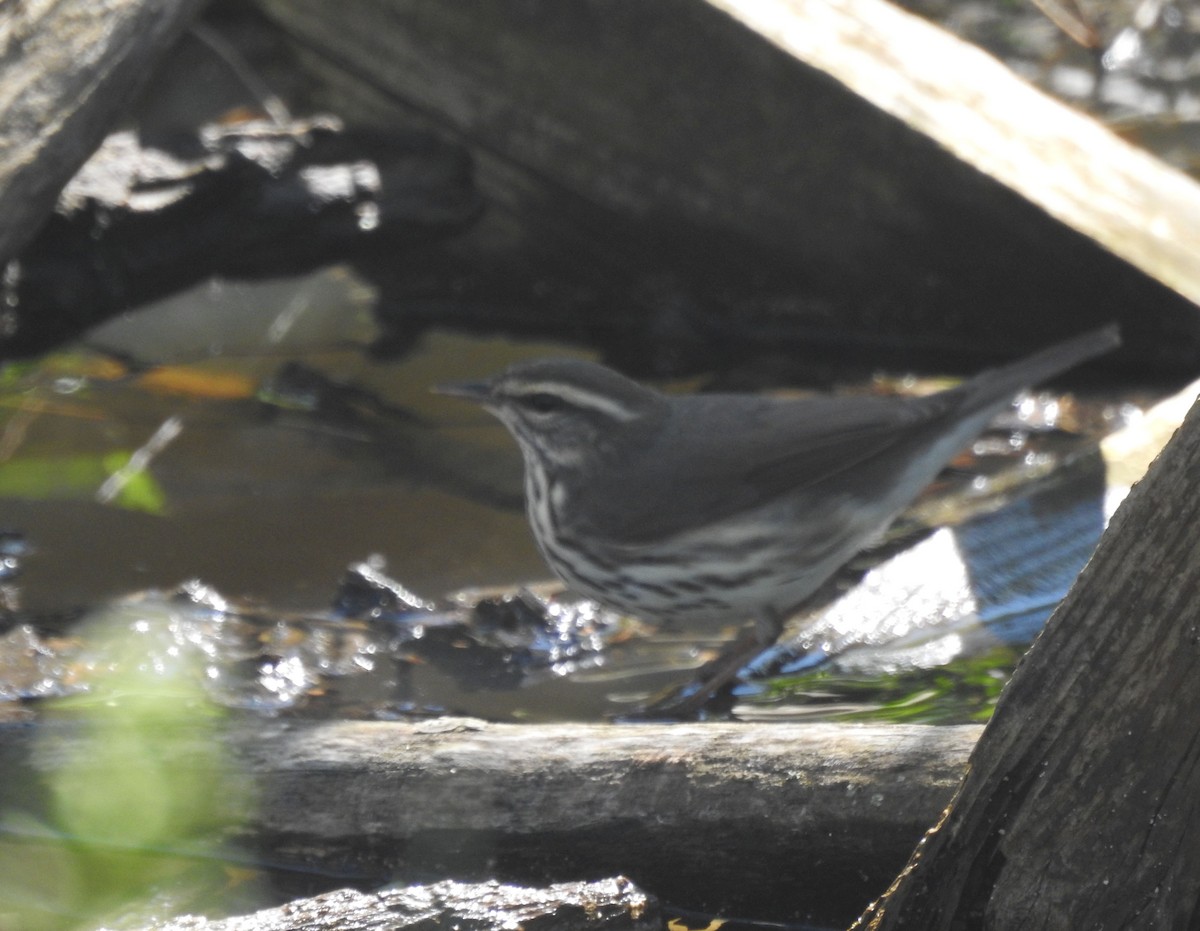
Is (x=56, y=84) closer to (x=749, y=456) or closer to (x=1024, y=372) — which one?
(x=749, y=456)

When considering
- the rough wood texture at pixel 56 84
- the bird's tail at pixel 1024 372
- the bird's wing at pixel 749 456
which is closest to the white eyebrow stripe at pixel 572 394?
the bird's wing at pixel 749 456

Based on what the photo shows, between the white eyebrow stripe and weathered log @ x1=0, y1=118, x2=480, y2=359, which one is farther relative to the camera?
weathered log @ x1=0, y1=118, x2=480, y2=359

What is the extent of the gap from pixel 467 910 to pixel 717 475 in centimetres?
220

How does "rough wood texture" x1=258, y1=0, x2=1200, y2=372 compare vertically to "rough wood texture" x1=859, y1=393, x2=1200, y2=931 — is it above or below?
above

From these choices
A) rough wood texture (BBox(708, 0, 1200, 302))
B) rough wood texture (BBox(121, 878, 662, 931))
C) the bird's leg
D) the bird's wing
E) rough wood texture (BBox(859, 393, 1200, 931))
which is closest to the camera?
rough wood texture (BBox(859, 393, 1200, 931))

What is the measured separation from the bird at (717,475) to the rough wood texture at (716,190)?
1184mm

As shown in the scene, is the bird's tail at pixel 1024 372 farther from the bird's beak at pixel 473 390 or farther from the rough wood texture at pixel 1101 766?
the rough wood texture at pixel 1101 766

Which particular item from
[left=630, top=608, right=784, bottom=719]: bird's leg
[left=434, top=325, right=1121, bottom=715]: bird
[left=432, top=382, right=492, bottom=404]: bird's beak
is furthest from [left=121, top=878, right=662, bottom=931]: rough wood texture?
[left=432, top=382, right=492, bottom=404]: bird's beak

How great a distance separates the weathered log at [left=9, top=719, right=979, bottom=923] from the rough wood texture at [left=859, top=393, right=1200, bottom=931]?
1.15 ft

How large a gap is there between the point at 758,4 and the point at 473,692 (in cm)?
305

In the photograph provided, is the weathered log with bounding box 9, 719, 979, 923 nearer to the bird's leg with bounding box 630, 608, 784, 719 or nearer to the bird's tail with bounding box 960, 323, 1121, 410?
the bird's leg with bounding box 630, 608, 784, 719

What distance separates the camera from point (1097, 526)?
15.0 ft

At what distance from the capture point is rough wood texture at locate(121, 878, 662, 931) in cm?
269

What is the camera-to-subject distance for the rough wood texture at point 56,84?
13.4 ft
